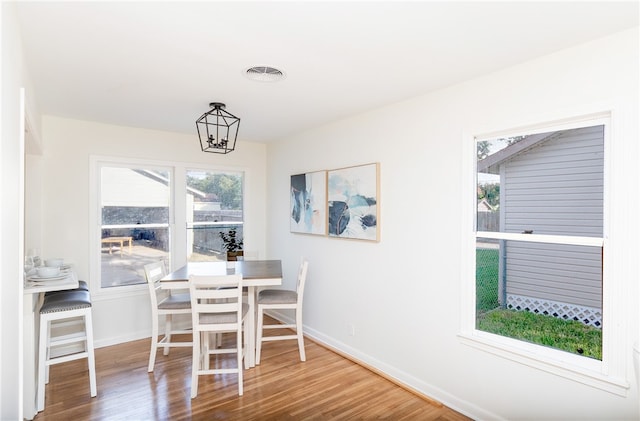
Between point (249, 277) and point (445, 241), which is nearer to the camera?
point (445, 241)

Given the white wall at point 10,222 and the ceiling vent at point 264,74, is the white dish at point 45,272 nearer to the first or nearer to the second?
the white wall at point 10,222

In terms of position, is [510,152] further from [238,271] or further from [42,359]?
[42,359]

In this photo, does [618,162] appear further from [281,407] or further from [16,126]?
[16,126]

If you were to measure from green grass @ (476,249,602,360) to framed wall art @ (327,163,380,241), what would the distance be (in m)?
0.99

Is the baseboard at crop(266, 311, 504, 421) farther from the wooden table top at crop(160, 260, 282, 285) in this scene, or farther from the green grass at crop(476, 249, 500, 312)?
the wooden table top at crop(160, 260, 282, 285)

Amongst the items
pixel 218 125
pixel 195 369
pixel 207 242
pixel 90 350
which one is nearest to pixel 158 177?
pixel 207 242

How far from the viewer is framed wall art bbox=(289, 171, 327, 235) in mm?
3885

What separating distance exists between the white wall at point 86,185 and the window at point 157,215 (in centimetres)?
11

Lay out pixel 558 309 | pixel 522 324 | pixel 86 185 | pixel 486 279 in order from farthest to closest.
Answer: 1. pixel 86 185
2. pixel 486 279
3. pixel 522 324
4. pixel 558 309

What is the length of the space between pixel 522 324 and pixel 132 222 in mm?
3948

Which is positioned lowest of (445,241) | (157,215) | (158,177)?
(445,241)

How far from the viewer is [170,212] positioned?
428 centimetres

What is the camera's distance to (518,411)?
2.22m

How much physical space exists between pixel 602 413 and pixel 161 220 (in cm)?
427
